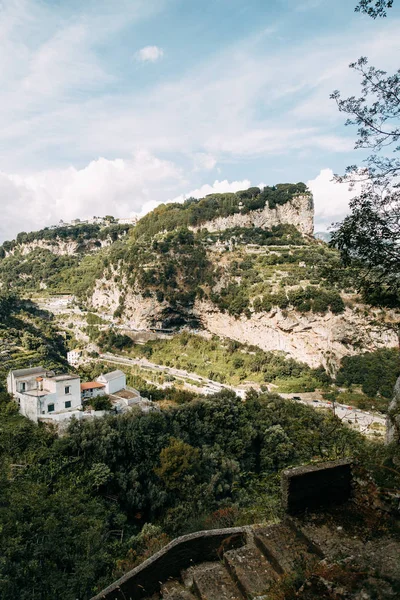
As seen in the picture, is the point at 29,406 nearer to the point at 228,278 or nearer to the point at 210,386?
the point at 210,386

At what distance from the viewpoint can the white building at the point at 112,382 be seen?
65.8ft

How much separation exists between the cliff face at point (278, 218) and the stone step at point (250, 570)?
52292mm

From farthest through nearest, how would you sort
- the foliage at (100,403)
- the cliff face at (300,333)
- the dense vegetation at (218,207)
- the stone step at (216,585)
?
the dense vegetation at (218,207) → the cliff face at (300,333) → the foliage at (100,403) → the stone step at (216,585)

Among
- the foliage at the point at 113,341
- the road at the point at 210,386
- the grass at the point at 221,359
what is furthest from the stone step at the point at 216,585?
the foliage at the point at 113,341

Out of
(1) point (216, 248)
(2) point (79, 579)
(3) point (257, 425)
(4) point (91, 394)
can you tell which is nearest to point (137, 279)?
(1) point (216, 248)

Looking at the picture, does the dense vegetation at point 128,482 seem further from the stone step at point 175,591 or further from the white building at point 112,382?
the white building at point 112,382

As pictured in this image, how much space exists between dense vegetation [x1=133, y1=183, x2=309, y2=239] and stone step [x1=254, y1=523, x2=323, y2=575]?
175 ft

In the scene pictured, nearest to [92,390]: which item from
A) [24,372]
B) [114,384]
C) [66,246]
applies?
[114,384]

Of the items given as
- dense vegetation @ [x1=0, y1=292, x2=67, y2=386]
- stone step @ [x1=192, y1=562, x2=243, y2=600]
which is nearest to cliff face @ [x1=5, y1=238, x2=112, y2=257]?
dense vegetation @ [x1=0, y1=292, x2=67, y2=386]

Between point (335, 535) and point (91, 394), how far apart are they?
1796cm

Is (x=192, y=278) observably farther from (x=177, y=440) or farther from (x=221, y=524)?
(x=221, y=524)

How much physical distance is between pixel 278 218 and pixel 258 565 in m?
53.9

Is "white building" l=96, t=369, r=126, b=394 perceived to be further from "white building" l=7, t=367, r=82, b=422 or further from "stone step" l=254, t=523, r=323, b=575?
"stone step" l=254, t=523, r=323, b=575

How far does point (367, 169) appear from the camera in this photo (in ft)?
13.8
